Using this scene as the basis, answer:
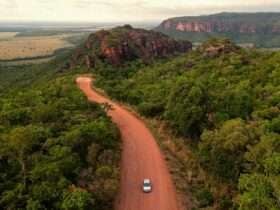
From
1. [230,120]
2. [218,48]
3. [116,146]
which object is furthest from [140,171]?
[218,48]

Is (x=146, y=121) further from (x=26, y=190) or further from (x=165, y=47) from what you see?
(x=165, y=47)

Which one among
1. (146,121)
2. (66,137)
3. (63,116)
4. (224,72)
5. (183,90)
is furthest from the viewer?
→ (224,72)

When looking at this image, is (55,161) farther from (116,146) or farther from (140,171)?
(116,146)

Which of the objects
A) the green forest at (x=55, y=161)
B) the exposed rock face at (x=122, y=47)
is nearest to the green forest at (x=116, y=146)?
the green forest at (x=55, y=161)

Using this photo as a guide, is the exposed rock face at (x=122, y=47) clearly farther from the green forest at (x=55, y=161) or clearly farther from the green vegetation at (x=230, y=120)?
the green forest at (x=55, y=161)

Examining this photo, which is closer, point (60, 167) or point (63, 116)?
point (60, 167)

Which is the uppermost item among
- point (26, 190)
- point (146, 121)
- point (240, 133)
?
point (240, 133)

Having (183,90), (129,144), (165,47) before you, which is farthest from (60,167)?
(165,47)

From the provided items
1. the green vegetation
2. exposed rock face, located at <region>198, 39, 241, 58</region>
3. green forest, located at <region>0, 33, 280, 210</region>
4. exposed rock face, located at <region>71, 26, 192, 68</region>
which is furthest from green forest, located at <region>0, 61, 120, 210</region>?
exposed rock face, located at <region>71, 26, 192, 68</region>
